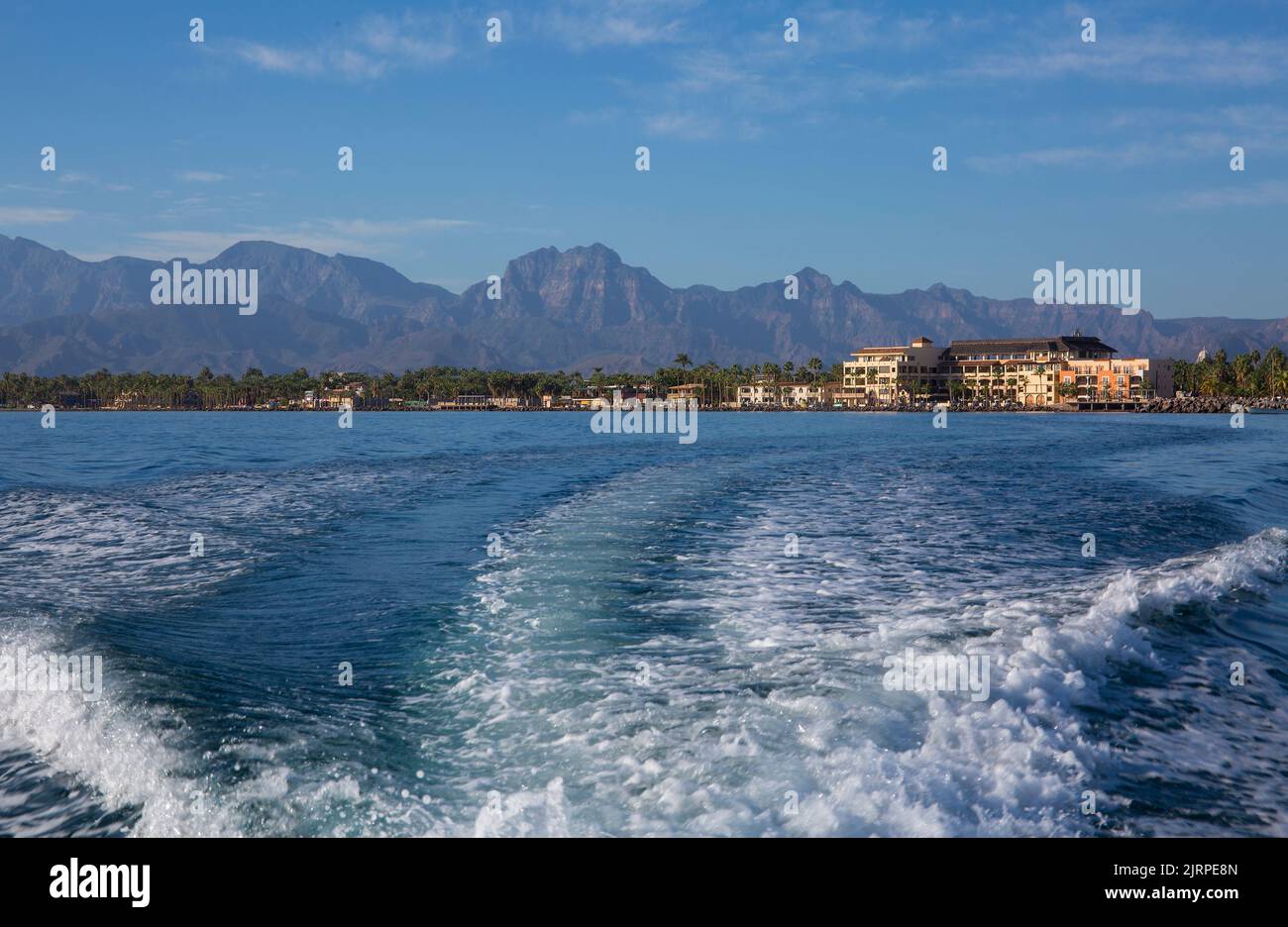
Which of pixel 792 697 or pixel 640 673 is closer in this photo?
pixel 792 697

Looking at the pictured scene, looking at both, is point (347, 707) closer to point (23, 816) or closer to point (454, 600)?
point (23, 816)

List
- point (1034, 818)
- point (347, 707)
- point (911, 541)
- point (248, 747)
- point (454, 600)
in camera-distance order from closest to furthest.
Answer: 1. point (1034, 818)
2. point (248, 747)
3. point (347, 707)
4. point (454, 600)
5. point (911, 541)

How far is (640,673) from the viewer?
10.2 m

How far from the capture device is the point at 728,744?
8078mm

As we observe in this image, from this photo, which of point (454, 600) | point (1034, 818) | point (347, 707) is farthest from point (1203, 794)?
point (454, 600)

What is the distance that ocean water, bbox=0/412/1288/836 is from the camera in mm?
7016

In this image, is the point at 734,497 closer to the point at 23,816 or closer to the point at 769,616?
the point at 769,616

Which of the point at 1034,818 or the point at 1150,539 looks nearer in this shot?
the point at 1034,818

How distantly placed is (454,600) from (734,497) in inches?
618

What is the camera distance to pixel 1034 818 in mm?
6762

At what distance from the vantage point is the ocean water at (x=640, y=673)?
276 inches

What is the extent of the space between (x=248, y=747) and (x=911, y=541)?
15069 mm
